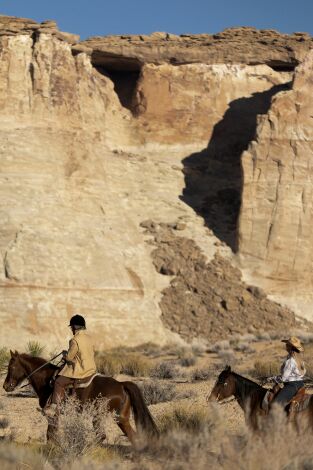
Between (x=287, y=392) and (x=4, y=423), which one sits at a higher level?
(x=287, y=392)

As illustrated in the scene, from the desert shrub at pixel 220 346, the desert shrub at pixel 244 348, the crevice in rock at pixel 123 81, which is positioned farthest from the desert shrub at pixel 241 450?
the crevice in rock at pixel 123 81

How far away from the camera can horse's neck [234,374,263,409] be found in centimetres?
960

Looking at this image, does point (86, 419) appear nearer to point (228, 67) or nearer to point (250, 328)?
point (250, 328)

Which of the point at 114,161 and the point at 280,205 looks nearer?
the point at 280,205

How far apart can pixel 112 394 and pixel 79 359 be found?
624mm

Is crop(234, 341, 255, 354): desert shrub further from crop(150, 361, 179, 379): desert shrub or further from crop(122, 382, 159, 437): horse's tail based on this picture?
crop(122, 382, 159, 437): horse's tail

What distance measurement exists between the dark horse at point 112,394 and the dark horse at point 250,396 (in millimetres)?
846

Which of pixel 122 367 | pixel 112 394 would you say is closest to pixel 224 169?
pixel 122 367

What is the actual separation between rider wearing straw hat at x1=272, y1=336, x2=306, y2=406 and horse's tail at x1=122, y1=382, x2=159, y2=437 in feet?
4.43

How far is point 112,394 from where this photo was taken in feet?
31.4

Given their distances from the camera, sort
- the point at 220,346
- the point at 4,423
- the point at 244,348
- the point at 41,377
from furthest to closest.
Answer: the point at 220,346, the point at 244,348, the point at 4,423, the point at 41,377

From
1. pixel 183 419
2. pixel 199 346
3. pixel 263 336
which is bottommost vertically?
pixel 199 346

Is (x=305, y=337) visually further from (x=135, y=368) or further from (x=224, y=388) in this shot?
(x=224, y=388)

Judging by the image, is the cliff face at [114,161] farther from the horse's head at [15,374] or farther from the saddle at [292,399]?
the saddle at [292,399]
